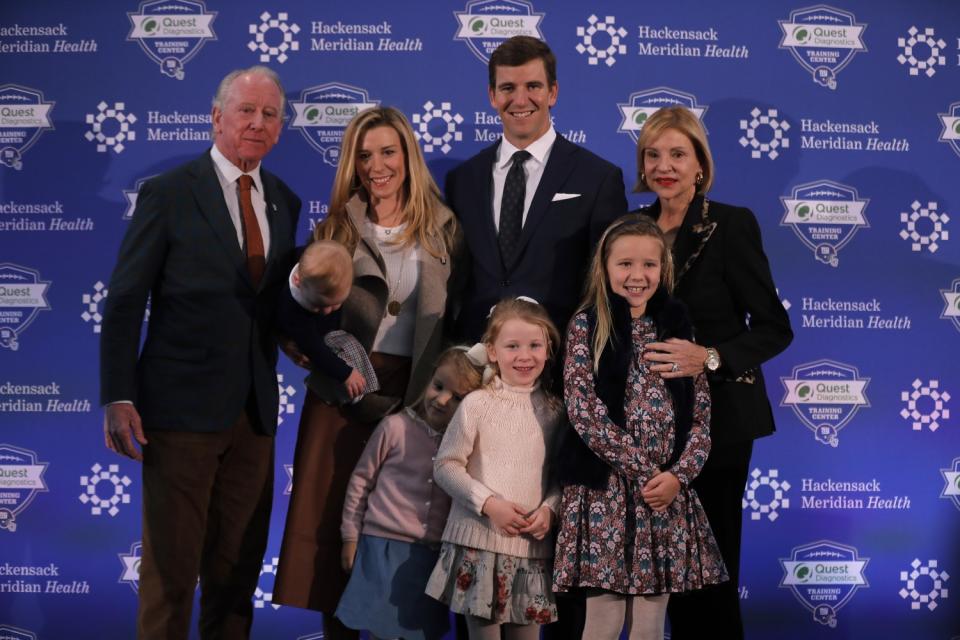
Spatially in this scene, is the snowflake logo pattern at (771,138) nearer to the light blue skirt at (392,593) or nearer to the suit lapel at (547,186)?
the suit lapel at (547,186)

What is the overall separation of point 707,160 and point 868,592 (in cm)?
235

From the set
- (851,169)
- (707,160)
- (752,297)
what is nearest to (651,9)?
(851,169)

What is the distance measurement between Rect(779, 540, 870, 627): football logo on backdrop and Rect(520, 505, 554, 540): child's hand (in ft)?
6.37

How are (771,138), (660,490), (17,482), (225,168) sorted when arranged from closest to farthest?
(660,490)
(225,168)
(17,482)
(771,138)

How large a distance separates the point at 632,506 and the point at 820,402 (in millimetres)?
1883

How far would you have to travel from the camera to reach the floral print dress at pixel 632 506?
2.94m

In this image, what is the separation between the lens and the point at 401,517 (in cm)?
320

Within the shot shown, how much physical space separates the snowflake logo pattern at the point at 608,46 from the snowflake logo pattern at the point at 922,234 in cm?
151

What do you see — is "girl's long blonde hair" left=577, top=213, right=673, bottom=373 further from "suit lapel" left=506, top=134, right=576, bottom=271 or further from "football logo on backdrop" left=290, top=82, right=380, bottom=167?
"football logo on backdrop" left=290, top=82, right=380, bottom=167

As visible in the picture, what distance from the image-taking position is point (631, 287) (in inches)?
119

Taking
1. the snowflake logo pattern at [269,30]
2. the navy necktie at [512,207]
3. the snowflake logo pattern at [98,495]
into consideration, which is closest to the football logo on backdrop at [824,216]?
the navy necktie at [512,207]

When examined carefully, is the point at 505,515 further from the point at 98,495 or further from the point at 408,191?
the point at 98,495

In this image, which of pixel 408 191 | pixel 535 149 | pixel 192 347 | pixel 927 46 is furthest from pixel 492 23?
pixel 192 347

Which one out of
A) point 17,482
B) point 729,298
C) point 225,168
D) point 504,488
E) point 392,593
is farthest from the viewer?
point 17,482
